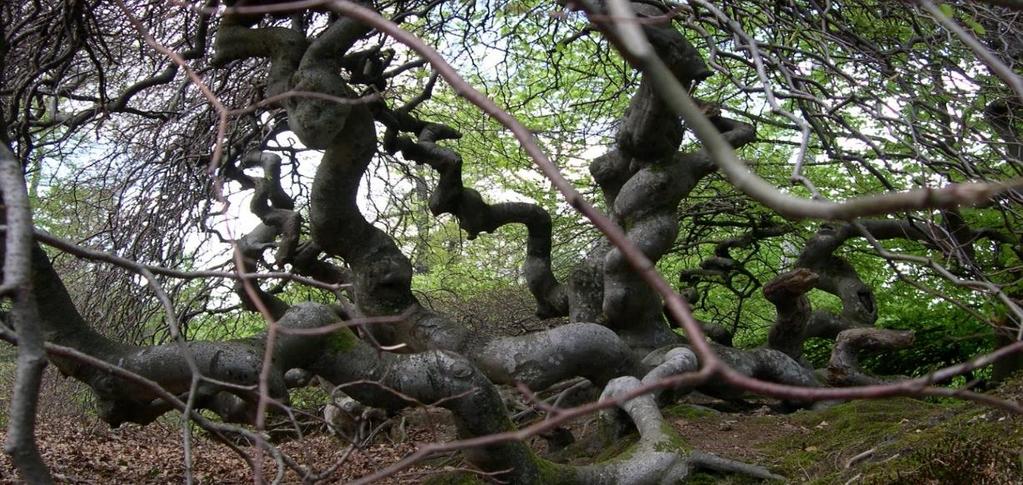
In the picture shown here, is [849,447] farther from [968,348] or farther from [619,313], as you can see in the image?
[968,348]

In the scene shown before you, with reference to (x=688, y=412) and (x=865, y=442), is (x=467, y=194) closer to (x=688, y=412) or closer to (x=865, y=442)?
(x=688, y=412)

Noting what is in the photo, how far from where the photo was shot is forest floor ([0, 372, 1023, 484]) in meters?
3.07

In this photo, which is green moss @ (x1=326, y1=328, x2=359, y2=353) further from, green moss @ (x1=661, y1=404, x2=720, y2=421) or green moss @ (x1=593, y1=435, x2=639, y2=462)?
green moss @ (x1=661, y1=404, x2=720, y2=421)

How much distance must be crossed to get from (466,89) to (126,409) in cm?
378

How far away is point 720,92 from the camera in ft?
21.9

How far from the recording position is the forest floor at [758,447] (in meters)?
3.07

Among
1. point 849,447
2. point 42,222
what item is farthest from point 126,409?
point 42,222

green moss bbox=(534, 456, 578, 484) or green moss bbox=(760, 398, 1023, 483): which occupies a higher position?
green moss bbox=(534, 456, 578, 484)

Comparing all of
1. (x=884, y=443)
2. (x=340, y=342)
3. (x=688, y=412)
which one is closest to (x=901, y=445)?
(x=884, y=443)

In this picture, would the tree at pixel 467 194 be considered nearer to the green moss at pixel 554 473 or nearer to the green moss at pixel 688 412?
the green moss at pixel 554 473

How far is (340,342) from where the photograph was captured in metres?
4.44

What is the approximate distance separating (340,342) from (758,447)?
2.34 m

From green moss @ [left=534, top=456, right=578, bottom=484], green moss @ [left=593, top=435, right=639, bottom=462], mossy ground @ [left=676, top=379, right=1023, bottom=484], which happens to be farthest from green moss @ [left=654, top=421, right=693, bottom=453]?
green moss @ [left=593, top=435, right=639, bottom=462]

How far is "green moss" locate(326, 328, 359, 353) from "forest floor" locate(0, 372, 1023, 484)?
694mm
